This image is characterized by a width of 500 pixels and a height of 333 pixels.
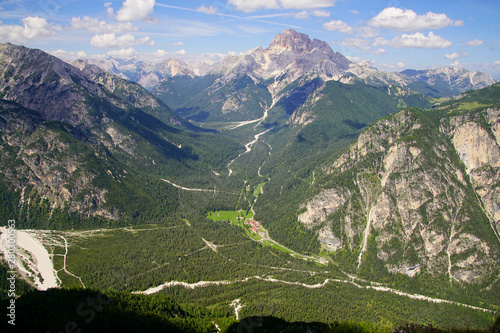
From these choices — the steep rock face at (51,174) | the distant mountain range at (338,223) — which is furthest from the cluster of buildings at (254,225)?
the steep rock face at (51,174)

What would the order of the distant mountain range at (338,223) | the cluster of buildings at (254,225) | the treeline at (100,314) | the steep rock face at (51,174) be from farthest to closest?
the steep rock face at (51,174), the cluster of buildings at (254,225), the distant mountain range at (338,223), the treeline at (100,314)

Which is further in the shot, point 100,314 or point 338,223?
point 338,223

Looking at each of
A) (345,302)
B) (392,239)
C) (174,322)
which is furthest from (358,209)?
(174,322)

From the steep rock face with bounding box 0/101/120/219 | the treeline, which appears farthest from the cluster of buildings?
Answer: the treeline

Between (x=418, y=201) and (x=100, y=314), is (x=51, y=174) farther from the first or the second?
(x=418, y=201)

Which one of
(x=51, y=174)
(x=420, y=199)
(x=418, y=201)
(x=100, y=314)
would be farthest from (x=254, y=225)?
(x=51, y=174)

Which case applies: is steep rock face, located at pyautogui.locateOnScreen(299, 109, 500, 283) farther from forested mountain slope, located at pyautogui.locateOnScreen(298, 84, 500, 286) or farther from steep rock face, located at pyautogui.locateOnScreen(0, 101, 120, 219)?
steep rock face, located at pyautogui.locateOnScreen(0, 101, 120, 219)

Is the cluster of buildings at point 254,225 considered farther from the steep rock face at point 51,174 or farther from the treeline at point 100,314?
the treeline at point 100,314

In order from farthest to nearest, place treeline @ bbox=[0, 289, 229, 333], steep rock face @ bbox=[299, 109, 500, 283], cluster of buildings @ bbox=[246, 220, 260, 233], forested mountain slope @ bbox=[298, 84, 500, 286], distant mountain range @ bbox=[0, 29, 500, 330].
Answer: cluster of buildings @ bbox=[246, 220, 260, 233]
steep rock face @ bbox=[299, 109, 500, 283]
forested mountain slope @ bbox=[298, 84, 500, 286]
distant mountain range @ bbox=[0, 29, 500, 330]
treeline @ bbox=[0, 289, 229, 333]

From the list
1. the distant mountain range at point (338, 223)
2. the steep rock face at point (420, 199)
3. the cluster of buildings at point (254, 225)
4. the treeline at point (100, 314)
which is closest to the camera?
the treeline at point (100, 314)
